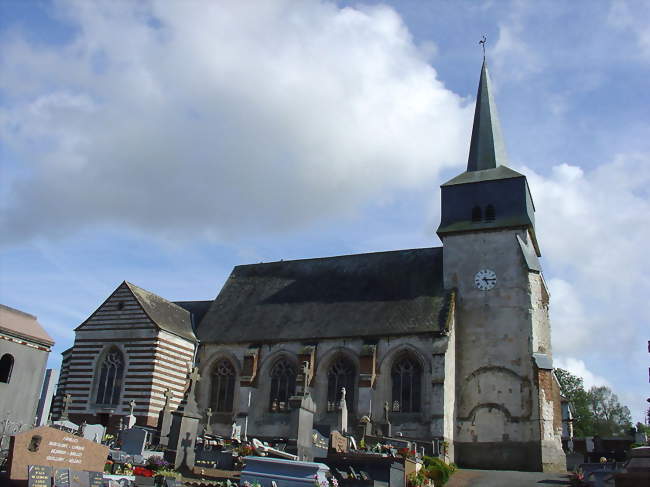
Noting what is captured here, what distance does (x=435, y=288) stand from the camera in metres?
30.7

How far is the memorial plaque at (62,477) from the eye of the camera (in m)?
11.6

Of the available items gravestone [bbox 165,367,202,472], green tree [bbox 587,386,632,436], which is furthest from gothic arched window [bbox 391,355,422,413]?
green tree [bbox 587,386,632,436]

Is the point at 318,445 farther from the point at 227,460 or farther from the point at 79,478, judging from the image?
the point at 79,478

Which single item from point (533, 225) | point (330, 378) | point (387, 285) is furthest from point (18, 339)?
point (533, 225)

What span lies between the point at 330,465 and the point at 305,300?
16540 millimetres

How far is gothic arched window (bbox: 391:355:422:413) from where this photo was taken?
91.0ft

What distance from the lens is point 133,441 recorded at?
1956 cm

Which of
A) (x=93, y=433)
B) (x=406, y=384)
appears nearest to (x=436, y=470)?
A: (x=406, y=384)

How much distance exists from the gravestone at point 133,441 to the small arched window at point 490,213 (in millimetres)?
19380

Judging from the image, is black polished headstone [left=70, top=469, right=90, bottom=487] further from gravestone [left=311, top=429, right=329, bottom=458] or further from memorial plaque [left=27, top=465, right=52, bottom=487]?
gravestone [left=311, top=429, right=329, bottom=458]

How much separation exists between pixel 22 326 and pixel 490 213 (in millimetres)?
21651

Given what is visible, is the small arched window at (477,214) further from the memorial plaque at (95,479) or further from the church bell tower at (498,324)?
the memorial plaque at (95,479)

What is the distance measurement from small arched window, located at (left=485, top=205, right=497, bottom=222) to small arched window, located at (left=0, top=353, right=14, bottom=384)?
72.0 feet

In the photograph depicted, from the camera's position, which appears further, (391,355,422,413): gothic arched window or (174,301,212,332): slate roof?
(174,301,212,332): slate roof
